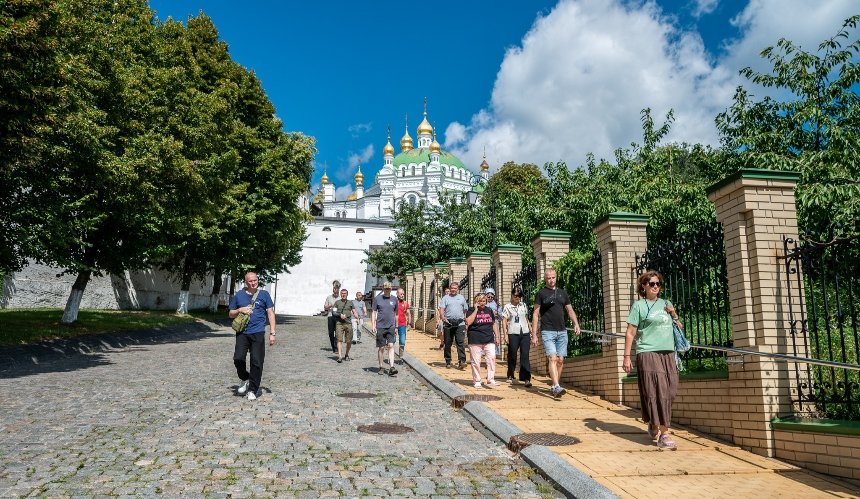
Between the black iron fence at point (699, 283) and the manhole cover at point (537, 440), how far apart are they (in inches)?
78.6

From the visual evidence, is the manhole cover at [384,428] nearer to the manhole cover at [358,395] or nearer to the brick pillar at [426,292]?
the manhole cover at [358,395]

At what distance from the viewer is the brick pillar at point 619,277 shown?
926 cm

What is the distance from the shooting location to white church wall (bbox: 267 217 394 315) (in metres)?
68.6

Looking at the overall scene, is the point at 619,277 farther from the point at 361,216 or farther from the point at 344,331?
the point at 361,216

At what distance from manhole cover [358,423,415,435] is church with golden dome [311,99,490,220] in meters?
100

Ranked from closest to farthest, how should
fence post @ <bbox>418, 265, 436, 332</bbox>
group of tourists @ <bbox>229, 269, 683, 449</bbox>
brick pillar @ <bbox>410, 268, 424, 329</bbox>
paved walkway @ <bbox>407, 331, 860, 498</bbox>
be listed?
paved walkway @ <bbox>407, 331, 860, 498</bbox> → group of tourists @ <bbox>229, 269, 683, 449</bbox> → fence post @ <bbox>418, 265, 436, 332</bbox> → brick pillar @ <bbox>410, 268, 424, 329</bbox>

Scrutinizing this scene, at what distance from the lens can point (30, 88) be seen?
34.3ft

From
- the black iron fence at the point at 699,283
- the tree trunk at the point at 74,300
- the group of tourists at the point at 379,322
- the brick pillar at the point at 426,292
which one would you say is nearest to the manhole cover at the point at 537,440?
the black iron fence at the point at 699,283

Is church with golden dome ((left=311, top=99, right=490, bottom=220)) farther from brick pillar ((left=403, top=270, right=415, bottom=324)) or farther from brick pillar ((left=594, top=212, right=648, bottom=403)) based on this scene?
brick pillar ((left=594, top=212, right=648, bottom=403))

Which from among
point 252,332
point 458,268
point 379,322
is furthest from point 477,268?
point 252,332

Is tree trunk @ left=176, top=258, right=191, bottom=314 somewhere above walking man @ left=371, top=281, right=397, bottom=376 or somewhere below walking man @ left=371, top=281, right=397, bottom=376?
above

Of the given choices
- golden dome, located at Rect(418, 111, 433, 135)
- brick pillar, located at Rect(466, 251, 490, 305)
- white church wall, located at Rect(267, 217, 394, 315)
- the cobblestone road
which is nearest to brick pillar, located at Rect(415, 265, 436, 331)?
brick pillar, located at Rect(466, 251, 490, 305)

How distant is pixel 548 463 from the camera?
5.57 metres

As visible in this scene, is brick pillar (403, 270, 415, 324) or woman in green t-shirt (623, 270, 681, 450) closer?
woman in green t-shirt (623, 270, 681, 450)
